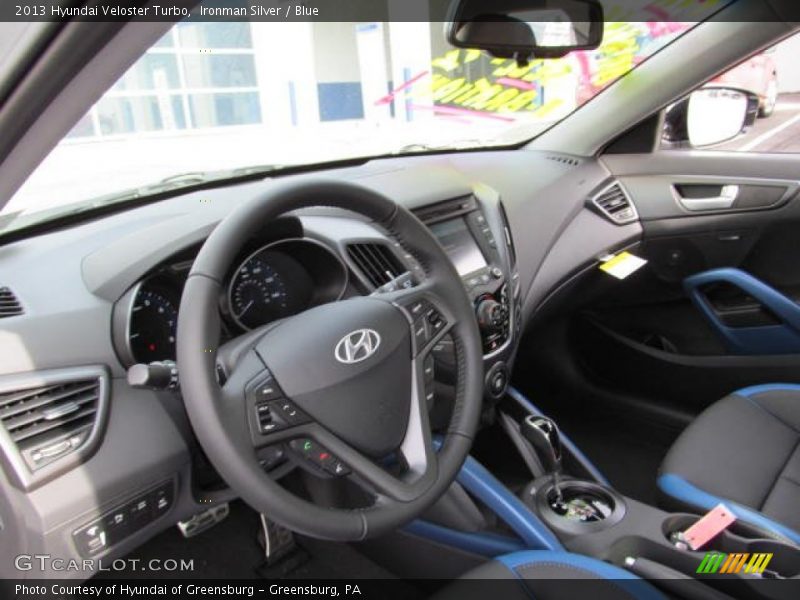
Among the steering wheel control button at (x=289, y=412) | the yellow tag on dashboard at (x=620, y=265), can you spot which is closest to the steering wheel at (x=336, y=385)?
the steering wheel control button at (x=289, y=412)

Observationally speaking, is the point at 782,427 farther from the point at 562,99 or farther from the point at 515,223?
the point at 562,99

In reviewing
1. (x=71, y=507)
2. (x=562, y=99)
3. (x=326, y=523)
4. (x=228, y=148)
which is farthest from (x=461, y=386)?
Answer: (x=562, y=99)

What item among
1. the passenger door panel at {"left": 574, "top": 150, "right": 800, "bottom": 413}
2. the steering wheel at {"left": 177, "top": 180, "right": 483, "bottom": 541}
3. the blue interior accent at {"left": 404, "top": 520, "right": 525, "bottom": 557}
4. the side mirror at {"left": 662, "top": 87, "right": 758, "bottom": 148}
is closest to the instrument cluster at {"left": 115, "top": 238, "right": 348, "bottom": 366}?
the steering wheel at {"left": 177, "top": 180, "right": 483, "bottom": 541}

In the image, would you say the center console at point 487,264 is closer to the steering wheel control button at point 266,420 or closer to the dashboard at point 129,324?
the dashboard at point 129,324

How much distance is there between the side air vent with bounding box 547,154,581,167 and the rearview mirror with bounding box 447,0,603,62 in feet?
1.99

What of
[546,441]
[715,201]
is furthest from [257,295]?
[715,201]

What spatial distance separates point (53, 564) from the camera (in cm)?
125

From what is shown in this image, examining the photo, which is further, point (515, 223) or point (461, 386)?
point (515, 223)

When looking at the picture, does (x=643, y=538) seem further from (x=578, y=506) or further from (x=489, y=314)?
(x=489, y=314)

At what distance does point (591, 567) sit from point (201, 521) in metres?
0.84

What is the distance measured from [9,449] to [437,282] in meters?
0.80

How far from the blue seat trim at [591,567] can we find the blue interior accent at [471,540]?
0.85 feet

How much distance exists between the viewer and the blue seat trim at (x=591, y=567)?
1320mm

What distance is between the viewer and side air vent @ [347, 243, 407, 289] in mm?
1584
